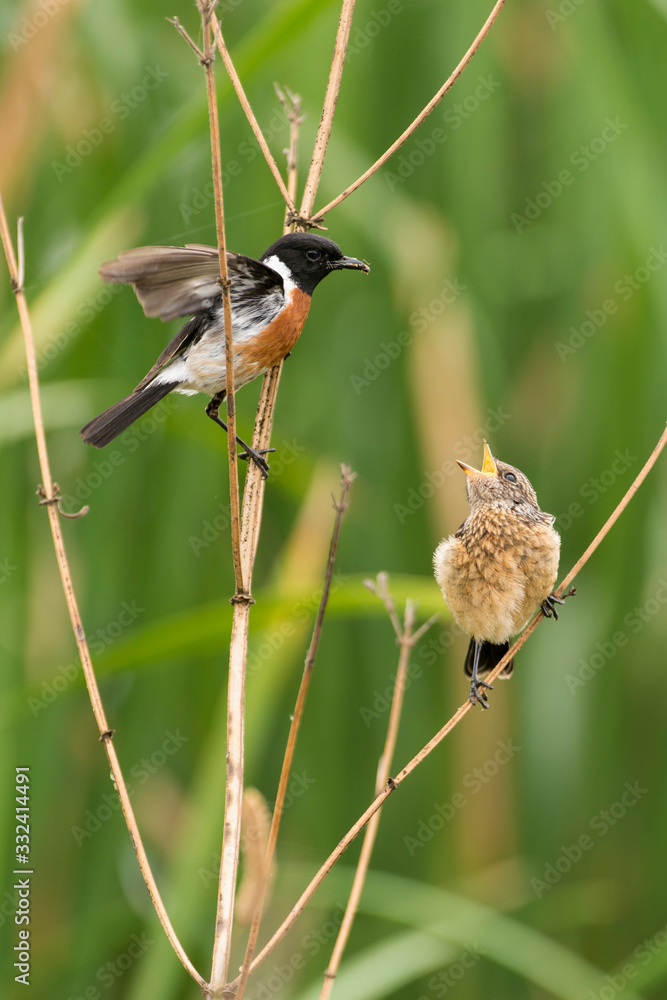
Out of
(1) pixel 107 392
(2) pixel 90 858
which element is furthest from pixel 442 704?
(1) pixel 107 392

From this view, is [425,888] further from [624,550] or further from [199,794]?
[624,550]

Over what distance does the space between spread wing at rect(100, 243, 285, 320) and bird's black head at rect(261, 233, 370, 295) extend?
45 cm

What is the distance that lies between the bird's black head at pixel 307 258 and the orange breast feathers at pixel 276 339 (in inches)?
1.8

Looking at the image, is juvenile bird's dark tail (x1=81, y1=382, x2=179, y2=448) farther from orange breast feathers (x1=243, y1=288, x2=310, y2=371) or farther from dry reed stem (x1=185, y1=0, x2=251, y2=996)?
dry reed stem (x1=185, y1=0, x2=251, y2=996)

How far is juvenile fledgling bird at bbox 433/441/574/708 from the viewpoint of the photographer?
120 inches

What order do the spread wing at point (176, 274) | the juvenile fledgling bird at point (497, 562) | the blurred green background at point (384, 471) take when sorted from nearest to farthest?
the spread wing at point (176, 274), the juvenile fledgling bird at point (497, 562), the blurred green background at point (384, 471)

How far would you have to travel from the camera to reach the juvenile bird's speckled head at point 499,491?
325cm

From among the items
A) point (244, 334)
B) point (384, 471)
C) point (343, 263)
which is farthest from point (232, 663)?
point (384, 471)

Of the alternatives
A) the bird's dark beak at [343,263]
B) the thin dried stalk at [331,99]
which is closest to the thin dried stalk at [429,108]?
the thin dried stalk at [331,99]

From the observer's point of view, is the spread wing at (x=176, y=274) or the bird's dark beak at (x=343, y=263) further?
the bird's dark beak at (x=343, y=263)

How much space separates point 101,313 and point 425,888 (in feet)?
7.37

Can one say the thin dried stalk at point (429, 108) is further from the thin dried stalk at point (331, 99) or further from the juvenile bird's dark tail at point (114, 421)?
the juvenile bird's dark tail at point (114, 421)

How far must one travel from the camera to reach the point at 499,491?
3.29 m

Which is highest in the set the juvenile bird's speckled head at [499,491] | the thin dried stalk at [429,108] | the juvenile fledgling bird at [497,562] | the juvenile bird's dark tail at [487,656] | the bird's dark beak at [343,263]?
the thin dried stalk at [429,108]
